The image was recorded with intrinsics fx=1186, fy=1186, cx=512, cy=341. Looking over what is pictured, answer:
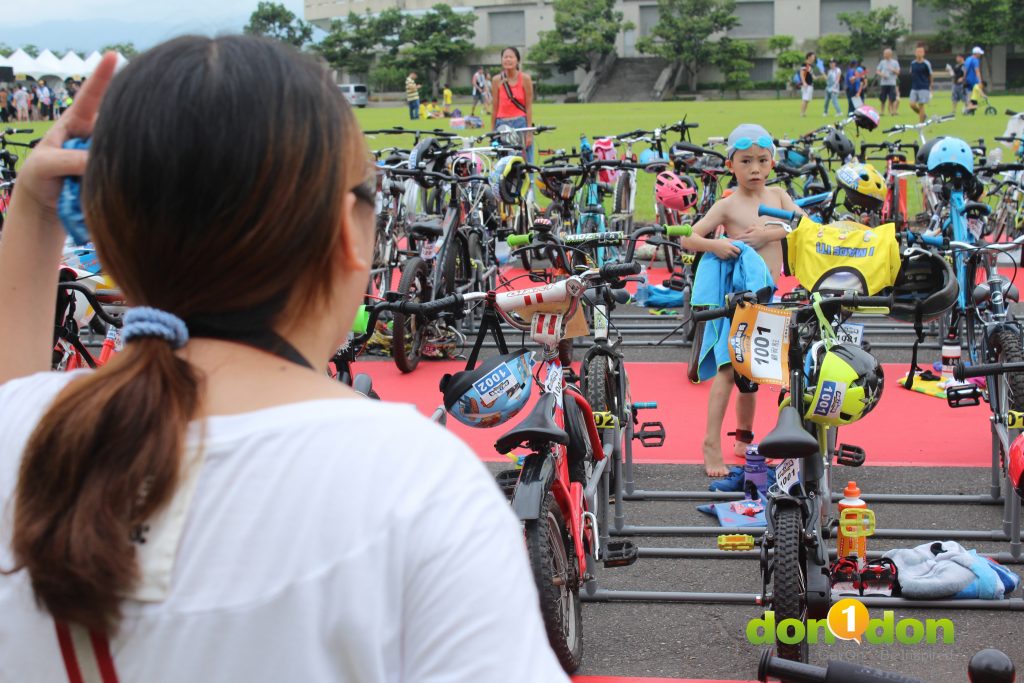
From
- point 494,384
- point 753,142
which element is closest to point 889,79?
point 753,142

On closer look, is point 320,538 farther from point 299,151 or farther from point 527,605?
point 299,151

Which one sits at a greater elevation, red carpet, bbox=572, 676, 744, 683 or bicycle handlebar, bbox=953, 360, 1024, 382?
bicycle handlebar, bbox=953, 360, 1024, 382

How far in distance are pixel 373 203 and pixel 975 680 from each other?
897mm

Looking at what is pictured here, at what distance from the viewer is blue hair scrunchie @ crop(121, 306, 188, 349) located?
1.01 meters

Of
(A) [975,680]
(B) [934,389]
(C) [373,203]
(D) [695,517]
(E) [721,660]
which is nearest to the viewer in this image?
(C) [373,203]

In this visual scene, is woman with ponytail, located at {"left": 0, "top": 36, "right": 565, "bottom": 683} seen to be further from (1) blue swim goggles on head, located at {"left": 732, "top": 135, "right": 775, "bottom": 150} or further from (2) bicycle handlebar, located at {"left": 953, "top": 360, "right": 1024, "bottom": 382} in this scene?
(1) blue swim goggles on head, located at {"left": 732, "top": 135, "right": 775, "bottom": 150}

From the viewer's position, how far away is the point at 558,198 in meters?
10.7

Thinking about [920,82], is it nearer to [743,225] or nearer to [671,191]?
[671,191]

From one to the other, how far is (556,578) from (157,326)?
259cm

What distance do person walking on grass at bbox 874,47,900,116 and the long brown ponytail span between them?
32.3 metres

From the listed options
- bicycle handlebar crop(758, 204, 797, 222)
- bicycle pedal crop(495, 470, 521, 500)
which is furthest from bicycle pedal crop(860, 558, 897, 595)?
bicycle handlebar crop(758, 204, 797, 222)

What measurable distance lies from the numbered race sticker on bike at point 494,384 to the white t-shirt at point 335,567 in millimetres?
2741

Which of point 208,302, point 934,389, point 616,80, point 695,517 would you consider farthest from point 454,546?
point 616,80

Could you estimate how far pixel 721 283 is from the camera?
574 centimetres
